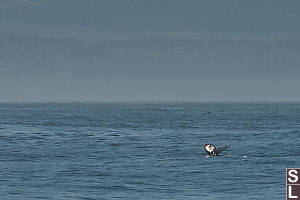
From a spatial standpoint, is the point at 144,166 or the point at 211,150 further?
the point at 211,150

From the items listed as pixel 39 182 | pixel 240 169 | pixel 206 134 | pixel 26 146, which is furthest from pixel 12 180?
pixel 206 134

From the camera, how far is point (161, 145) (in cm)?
7900

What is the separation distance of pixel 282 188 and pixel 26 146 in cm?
3803

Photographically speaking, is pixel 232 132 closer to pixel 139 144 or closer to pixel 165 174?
pixel 139 144

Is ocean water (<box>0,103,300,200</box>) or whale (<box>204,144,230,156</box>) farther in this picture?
whale (<box>204,144,230,156</box>)

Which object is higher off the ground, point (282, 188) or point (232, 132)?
point (232, 132)

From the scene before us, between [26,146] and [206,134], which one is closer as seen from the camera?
[26,146]

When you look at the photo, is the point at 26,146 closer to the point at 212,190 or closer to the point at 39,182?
the point at 39,182

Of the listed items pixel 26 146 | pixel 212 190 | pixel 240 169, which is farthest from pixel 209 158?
pixel 26 146

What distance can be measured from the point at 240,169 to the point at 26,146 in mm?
29706

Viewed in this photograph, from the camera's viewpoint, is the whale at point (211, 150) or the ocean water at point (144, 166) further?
the whale at point (211, 150)

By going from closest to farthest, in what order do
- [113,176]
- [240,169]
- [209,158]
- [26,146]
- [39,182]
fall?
[39,182]
[113,176]
[240,169]
[209,158]
[26,146]

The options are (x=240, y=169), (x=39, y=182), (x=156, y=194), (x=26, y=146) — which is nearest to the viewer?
(x=156, y=194)

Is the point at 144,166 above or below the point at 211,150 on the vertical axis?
below
